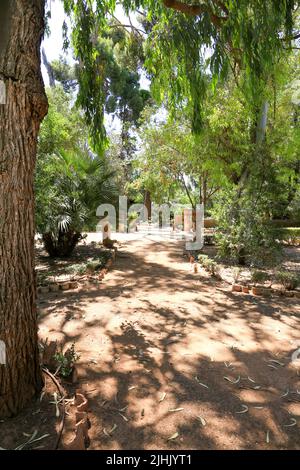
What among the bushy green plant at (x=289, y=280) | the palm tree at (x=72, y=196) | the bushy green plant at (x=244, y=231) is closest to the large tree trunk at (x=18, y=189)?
the bushy green plant at (x=289, y=280)

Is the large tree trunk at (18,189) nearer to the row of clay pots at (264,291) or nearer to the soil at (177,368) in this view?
the soil at (177,368)

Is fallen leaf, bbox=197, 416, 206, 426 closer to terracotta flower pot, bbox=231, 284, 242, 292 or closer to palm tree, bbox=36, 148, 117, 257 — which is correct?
terracotta flower pot, bbox=231, 284, 242, 292

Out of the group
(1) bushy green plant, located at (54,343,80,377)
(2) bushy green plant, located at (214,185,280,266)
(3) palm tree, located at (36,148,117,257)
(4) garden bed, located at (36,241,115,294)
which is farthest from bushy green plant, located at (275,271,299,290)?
(3) palm tree, located at (36,148,117,257)

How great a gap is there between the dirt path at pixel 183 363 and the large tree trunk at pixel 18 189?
548mm

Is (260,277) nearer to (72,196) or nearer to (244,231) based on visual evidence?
(244,231)

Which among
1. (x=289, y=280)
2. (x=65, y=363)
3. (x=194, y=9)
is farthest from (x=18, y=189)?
(x=289, y=280)

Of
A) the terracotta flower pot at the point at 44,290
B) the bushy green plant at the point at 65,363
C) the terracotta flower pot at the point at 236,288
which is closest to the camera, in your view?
the bushy green plant at the point at 65,363

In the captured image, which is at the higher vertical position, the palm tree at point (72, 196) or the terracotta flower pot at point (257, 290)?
the palm tree at point (72, 196)

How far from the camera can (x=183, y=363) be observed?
3.09 m

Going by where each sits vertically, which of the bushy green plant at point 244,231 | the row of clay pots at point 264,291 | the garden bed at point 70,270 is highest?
the bushy green plant at point 244,231

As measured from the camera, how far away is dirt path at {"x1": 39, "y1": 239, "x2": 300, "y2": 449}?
2.15m

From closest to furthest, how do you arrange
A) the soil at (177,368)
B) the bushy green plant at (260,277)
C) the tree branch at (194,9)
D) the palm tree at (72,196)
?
the soil at (177,368)
the tree branch at (194,9)
the bushy green plant at (260,277)
the palm tree at (72,196)

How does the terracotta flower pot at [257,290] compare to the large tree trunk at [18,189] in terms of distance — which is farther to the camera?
the terracotta flower pot at [257,290]

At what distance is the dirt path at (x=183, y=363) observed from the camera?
215 cm
